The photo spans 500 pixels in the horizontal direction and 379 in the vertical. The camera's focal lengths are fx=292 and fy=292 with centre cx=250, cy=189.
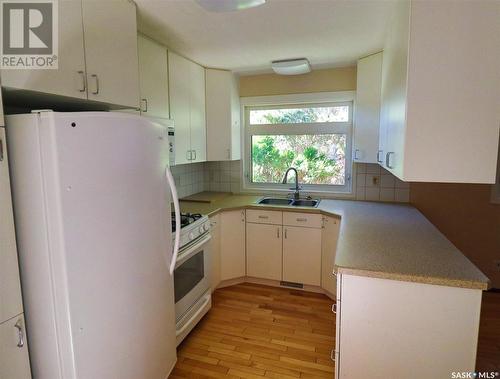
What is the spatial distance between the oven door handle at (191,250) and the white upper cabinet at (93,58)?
1.04 metres

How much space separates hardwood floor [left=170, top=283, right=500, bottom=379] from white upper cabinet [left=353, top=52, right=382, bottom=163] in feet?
4.84

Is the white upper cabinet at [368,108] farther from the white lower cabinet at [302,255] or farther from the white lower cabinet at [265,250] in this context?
the white lower cabinet at [265,250]

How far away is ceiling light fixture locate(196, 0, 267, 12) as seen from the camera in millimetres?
1624

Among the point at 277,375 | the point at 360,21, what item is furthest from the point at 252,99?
the point at 277,375

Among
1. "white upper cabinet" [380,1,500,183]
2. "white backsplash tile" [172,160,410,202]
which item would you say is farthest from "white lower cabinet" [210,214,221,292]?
"white upper cabinet" [380,1,500,183]

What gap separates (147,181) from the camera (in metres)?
1.48

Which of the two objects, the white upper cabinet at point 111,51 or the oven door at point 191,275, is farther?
the oven door at point 191,275

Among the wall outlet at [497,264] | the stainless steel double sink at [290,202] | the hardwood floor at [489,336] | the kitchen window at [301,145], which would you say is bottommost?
the hardwood floor at [489,336]

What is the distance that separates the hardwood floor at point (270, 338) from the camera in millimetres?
1922

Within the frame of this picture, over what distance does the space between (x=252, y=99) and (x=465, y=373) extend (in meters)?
2.96

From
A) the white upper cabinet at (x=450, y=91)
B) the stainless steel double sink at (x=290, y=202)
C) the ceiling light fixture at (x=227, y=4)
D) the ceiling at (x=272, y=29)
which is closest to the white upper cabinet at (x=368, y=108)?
the ceiling at (x=272, y=29)

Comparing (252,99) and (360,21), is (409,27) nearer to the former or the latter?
(360,21)

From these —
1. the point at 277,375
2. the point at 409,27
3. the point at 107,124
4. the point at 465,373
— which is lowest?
the point at 277,375

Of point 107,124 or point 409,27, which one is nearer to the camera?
point 107,124
